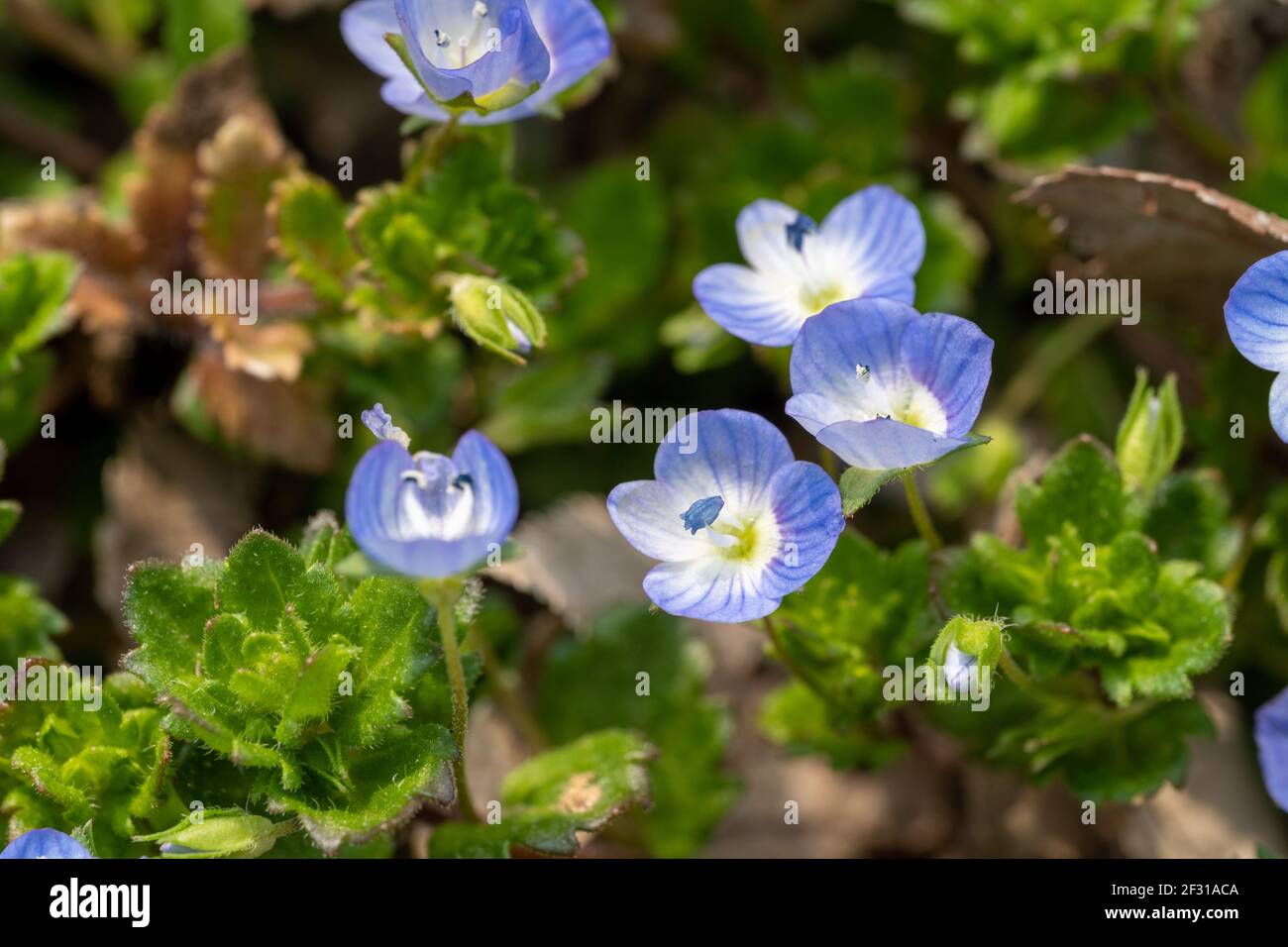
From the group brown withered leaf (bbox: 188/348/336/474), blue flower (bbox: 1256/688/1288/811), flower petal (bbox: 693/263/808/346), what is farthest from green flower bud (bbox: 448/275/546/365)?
blue flower (bbox: 1256/688/1288/811)

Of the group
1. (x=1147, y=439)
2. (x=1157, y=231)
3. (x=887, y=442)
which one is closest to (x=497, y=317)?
(x=887, y=442)

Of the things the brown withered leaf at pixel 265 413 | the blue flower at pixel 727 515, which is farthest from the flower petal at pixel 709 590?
the brown withered leaf at pixel 265 413

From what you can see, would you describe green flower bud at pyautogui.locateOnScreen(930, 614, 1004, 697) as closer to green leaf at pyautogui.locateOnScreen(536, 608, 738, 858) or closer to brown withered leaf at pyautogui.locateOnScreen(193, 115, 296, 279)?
green leaf at pyautogui.locateOnScreen(536, 608, 738, 858)

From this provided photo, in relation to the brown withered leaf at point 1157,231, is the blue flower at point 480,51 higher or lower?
higher

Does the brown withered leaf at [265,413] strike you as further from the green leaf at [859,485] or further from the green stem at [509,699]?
the green leaf at [859,485]

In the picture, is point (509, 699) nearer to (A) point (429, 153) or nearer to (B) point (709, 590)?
(B) point (709, 590)

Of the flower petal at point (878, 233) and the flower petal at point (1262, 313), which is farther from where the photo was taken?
the flower petal at point (878, 233)
